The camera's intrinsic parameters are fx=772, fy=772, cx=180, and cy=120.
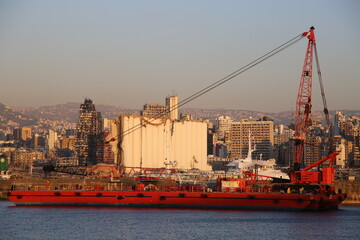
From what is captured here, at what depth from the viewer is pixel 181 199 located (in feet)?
273

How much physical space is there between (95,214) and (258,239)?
21.4 metres

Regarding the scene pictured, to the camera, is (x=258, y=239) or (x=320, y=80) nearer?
(x=258, y=239)

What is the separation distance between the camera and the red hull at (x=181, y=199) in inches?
3167

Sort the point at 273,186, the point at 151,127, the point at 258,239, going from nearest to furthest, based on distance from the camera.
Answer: the point at 258,239
the point at 273,186
the point at 151,127

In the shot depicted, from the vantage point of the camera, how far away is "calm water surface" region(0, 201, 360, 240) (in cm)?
6144

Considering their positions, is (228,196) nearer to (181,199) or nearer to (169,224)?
(181,199)

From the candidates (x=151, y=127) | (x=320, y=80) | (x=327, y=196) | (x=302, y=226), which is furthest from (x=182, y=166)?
(x=302, y=226)

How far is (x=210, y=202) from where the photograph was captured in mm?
82312

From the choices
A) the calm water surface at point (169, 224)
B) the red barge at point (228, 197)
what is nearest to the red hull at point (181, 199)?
the red barge at point (228, 197)

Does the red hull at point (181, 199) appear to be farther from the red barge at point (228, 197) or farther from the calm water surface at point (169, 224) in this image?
the calm water surface at point (169, 224)

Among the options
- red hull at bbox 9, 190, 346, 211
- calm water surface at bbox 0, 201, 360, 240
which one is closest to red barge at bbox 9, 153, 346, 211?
red hull at bbox 9, 190, 346, 211

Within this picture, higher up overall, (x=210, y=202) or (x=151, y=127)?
(x=151, y=127)

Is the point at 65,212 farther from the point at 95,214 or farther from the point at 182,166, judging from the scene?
the point at 182,166

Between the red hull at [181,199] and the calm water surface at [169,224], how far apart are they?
202 centimetres
